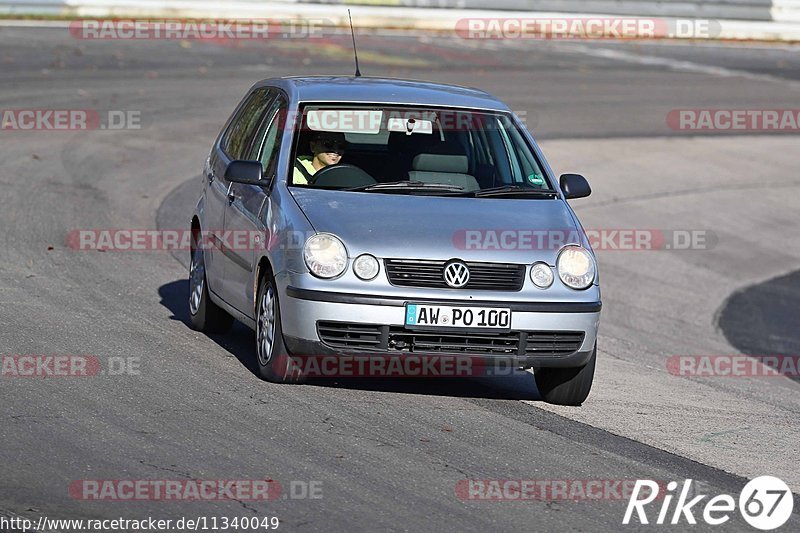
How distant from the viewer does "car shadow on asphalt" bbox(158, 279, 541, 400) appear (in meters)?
8.27

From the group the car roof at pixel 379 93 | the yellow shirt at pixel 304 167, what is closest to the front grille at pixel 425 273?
the yellow shirt at pixel 304 167

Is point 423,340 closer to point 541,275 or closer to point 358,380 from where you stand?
point 541,275

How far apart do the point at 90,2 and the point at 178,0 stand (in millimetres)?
2017

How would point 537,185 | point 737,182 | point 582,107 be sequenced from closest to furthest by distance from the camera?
point 537,185 → point 737,182 → point 582,107

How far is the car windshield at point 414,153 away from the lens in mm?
8578

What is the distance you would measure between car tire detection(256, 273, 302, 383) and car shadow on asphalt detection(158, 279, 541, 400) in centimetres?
17

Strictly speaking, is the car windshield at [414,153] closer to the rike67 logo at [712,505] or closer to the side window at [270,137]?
the side window at [270,137]

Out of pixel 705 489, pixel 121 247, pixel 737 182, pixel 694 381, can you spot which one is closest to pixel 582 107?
pixel 737 182

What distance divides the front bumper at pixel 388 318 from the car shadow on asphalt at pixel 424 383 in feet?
1.56

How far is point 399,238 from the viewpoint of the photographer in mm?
7730

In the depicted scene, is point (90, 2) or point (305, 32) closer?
point (90, 2)

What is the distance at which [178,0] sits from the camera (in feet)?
102

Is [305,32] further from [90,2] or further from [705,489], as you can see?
[705,489]

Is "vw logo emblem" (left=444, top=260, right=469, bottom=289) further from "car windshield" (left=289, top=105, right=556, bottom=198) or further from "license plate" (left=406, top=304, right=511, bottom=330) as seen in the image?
"car windshield" (left=289, top=105, right=556, bottom=198)
